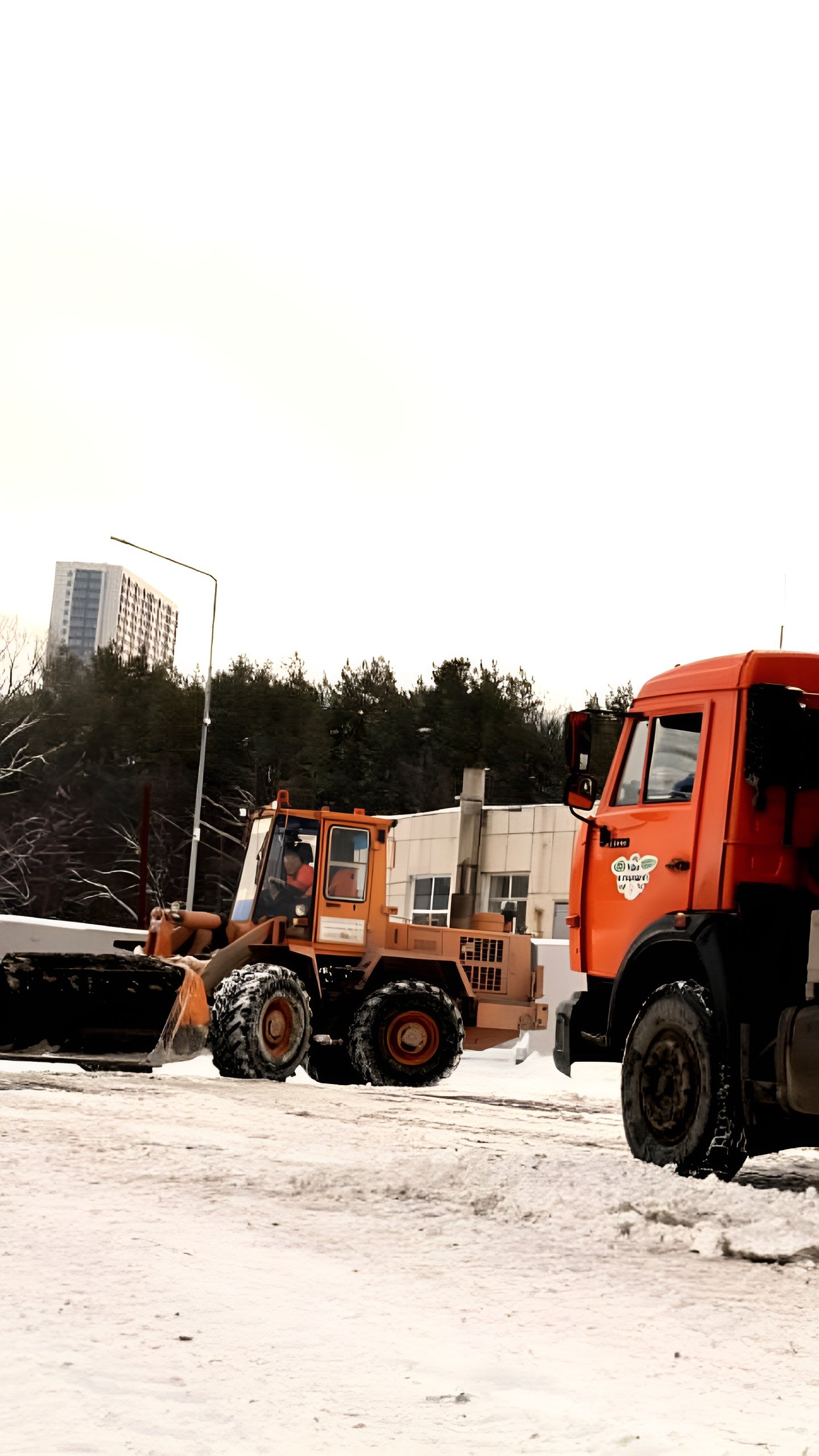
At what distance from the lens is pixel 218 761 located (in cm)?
6894

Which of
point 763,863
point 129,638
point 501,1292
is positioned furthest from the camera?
point 129,638

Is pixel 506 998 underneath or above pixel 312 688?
underneath

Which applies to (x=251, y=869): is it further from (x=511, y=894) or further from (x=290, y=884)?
(x=511, y=894)

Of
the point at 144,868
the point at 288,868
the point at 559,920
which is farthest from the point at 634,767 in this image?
the point at 144,868

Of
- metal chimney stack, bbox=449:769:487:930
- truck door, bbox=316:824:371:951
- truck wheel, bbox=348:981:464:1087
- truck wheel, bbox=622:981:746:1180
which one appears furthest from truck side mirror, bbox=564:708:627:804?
metal chimney stack, bbox=449:769:487:930

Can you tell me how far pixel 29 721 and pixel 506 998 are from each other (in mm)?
49250

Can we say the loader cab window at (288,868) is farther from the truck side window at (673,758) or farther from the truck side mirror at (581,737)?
the truck side window at (673,758)

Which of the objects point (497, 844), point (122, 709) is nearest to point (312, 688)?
point (122, 709)

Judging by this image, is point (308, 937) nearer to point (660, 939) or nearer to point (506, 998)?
point (506, 998)

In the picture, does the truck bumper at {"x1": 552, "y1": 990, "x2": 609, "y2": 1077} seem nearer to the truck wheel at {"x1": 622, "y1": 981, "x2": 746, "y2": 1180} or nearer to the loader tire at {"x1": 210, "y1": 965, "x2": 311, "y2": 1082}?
the truck wheel at {"x1": 622, "y1": 981, "x2": 746, "y2": 1180}

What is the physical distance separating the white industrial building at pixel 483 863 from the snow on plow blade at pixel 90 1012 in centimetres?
2602

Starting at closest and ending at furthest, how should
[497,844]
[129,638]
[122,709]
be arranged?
1. [497,844]
2. [122,709]
3. [129,638]

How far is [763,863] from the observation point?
9.46m

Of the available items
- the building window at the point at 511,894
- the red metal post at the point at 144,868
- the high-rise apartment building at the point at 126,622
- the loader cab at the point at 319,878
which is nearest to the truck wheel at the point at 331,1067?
the loader cab at the point at 319,878
